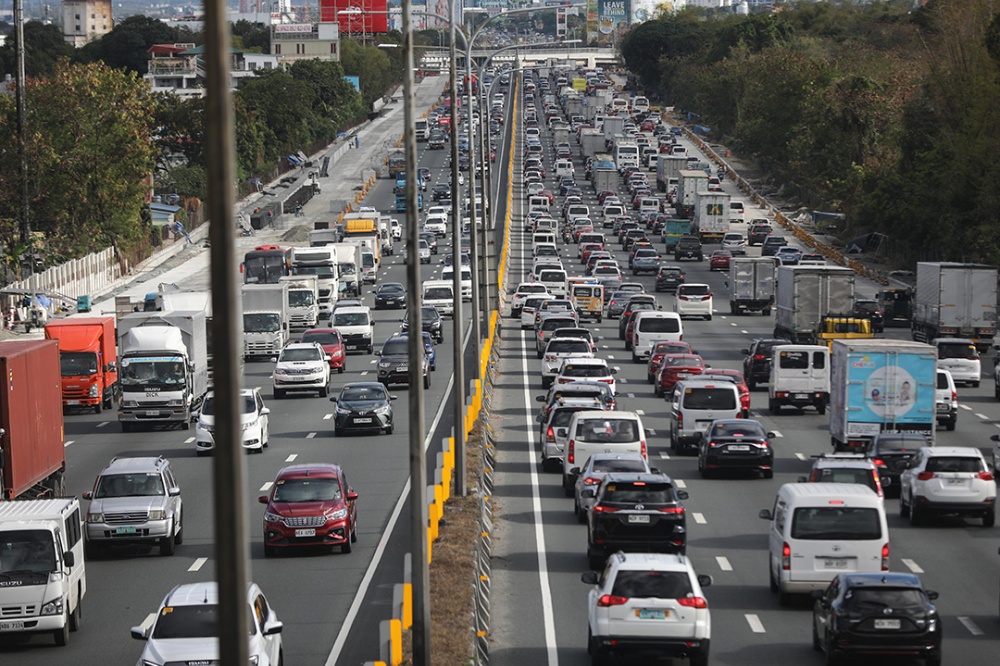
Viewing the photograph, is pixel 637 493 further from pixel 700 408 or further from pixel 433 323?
pixel 433 323

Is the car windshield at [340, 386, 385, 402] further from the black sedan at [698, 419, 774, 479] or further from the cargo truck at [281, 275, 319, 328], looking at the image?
the cargo truck at [281, 275, 319, 328]

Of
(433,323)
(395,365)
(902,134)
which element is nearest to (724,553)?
(395,365)

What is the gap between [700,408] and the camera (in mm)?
41656

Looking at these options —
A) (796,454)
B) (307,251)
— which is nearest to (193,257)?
(307,251)

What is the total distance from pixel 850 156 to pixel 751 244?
402 inches

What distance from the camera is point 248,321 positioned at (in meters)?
63.1

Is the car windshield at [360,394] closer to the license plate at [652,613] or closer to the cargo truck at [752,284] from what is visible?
the license plate at [652,613]

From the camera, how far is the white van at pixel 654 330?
60.8 m

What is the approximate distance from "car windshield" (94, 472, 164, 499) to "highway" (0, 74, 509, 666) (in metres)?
1.22

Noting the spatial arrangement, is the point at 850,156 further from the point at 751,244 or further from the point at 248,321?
the point at 248,321

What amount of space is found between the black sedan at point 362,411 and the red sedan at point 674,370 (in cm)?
1033

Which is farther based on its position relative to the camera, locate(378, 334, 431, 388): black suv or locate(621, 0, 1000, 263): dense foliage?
locate(621, 0, 1000, 263): dense foliage

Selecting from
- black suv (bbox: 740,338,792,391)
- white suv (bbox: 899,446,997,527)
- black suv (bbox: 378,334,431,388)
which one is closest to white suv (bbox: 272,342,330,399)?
black suv (bbox: 378,334,431,388)

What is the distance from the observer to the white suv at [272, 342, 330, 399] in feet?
177
